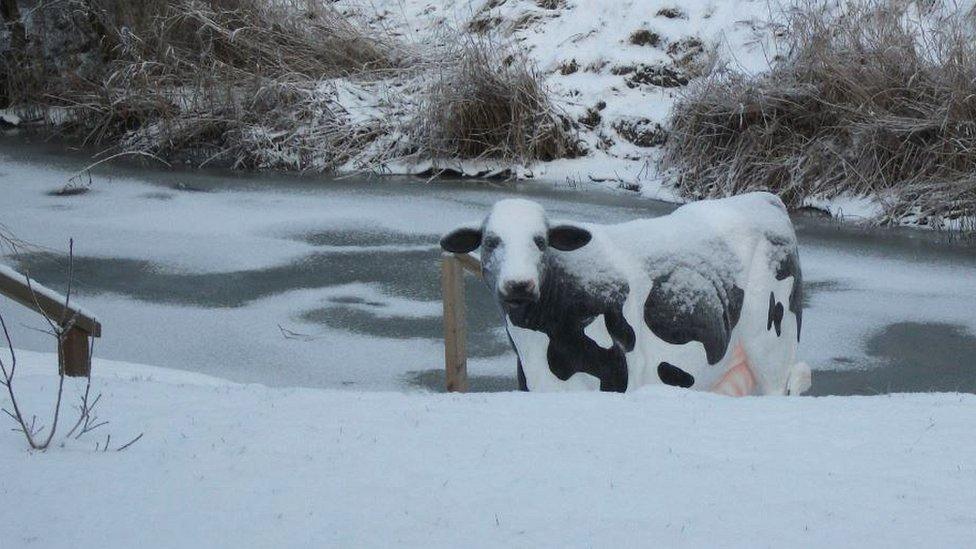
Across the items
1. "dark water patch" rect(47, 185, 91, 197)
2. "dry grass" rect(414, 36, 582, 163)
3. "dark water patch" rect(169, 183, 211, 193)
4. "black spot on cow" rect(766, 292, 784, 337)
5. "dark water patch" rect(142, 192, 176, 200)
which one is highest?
"black spot on cow" rect(766, 292, 784, 337)

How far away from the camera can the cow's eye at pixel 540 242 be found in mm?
4773

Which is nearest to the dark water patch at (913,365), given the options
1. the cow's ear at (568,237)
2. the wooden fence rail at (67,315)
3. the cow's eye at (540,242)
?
the cow's ear at (568,237)

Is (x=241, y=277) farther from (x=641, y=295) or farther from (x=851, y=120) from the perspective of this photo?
(x=851, y=120)

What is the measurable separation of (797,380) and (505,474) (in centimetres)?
264

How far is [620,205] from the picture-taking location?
11219mm

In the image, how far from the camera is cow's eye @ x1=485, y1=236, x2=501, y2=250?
4801 millimetres

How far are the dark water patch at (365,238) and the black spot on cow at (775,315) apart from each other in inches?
192

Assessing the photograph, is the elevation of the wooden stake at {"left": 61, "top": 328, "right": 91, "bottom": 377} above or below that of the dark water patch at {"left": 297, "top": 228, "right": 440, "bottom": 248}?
above

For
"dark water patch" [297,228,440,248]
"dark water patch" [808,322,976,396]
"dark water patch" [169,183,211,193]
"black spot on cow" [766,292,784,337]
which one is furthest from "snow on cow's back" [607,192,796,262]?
"dark water patch" [169,183,211,193]

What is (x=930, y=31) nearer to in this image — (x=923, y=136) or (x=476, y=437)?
(x=923, y=136)

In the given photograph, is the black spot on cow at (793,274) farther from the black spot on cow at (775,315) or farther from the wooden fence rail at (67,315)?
the wooden fence rail at (67,315)

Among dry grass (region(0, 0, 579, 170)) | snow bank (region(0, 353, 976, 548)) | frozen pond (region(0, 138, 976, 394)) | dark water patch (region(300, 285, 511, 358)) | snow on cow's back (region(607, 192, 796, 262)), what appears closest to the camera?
snow bank (region(0, 353, 976, 548))

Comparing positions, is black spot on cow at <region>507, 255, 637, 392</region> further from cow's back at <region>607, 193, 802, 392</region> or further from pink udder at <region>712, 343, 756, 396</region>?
pink udder at <region>712, 343, 756, 396</region>

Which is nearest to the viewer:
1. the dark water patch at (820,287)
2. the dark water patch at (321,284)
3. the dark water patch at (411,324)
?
the dark water patch at (411,324)
